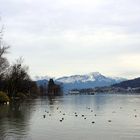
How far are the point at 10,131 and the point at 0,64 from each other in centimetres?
6546

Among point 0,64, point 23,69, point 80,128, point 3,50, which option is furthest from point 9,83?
point 80,128

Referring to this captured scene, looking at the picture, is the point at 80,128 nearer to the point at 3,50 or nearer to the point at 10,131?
the point at 10,131

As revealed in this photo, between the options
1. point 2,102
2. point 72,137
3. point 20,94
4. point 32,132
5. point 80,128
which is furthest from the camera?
point 20,94

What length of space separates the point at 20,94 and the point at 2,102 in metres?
48.1

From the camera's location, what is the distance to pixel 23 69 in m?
134

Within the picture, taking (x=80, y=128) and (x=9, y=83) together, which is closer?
(x=80, y=128)

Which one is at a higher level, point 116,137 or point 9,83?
point 9,83

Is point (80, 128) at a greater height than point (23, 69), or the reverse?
point (23, 69)

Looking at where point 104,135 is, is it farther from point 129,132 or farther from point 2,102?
point 2,102

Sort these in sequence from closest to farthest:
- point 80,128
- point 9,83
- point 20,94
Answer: point 80,128 < point 9,83 < point 20,94

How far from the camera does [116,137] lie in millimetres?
31859

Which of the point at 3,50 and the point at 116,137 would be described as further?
the point at 3,50

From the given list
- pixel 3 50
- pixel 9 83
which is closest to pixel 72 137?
pixel 3 50

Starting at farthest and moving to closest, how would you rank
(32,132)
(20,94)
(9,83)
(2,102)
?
(20,94) → (9,83) → (2,102) → (32,132)
